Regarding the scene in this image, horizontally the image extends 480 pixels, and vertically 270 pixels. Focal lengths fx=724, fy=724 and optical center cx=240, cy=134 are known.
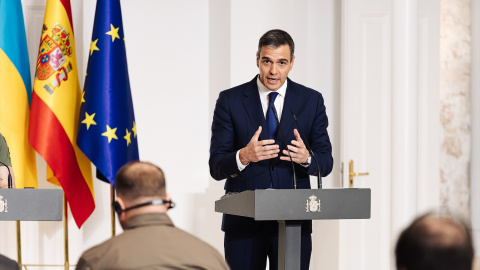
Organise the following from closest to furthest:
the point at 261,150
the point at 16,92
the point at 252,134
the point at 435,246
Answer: the point at 435,246 < the point at 261,150 < the point at 252,134 < the point at 16,92

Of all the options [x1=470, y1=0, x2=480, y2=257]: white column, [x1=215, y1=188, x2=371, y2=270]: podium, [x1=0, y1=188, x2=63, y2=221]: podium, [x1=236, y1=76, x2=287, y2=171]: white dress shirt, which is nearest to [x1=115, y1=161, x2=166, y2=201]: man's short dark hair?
[x1=215, y1=188, x2=371, y2=270]: podium

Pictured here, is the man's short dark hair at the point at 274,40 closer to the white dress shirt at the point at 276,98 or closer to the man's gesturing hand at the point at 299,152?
the white dress shirt at the point at 276,98

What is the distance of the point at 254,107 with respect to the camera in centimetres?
367

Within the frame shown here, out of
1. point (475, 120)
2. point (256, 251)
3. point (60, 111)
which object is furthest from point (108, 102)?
point (475, 120)

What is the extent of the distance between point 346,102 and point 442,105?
2065mm

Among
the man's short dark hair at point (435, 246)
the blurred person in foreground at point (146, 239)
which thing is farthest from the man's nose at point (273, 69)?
the man's short dark hair at point (435, 246)

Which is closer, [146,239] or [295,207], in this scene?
[146,239]

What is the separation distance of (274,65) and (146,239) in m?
1.75

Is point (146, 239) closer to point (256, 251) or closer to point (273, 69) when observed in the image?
point (256, 251)

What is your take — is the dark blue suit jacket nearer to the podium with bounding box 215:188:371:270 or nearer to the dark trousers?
the dark trousers

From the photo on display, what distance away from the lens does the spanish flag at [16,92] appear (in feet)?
17.8

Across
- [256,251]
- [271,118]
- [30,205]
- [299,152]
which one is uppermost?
[271,118]

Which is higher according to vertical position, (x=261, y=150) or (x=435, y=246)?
(x=261, y=150)

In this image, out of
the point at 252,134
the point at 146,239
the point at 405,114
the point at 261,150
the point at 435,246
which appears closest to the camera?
the point at 435,246
